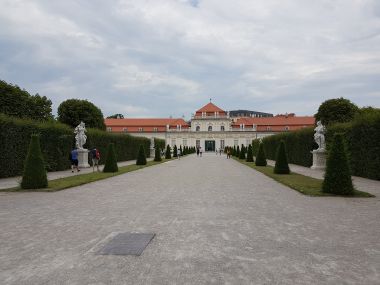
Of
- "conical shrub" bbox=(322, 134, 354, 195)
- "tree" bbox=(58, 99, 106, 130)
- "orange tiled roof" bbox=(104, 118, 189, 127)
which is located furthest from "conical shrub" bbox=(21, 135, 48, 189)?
"orange tiled roof" bbox=(104, 118, 189, 127)

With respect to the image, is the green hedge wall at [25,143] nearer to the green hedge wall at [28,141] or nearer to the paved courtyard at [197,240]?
the green hedge wall at [28,141]

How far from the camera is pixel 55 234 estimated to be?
4.93 meters

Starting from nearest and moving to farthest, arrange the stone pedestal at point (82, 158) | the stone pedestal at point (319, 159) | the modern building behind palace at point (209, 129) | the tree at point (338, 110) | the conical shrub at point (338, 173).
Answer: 1. the conical shrub at point (338, 173)
2. the stone pedestal at point (319, 159)
3. the stone pedestal at point (82, 158)
4. the tree at point (338, 110)
5. the modern building behind palace at point (209, 129)

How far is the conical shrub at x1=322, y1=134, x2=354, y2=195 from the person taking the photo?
9039mm

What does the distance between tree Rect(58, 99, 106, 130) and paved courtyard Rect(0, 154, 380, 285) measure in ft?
136

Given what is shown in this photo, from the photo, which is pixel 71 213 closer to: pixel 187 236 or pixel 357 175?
pixel 187 236

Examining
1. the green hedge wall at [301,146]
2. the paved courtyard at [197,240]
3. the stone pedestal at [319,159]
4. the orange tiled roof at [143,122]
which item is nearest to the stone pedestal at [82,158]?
the paved courtyard at [197,240]

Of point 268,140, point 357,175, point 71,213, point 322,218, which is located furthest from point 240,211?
point 268,140

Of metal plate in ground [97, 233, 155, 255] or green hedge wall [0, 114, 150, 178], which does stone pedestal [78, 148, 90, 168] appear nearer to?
green hedge wall [0, 114, 150, 178]

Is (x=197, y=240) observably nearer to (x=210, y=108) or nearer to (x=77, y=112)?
(x=77, y=112)

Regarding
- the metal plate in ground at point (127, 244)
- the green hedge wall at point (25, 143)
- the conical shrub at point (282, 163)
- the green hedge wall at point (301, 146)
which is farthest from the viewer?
the green hedge wall at point (301, 146)

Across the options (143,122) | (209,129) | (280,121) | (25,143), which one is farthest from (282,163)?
(143,122)

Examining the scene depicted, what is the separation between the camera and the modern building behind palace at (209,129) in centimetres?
8231

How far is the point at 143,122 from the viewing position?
288 ft
